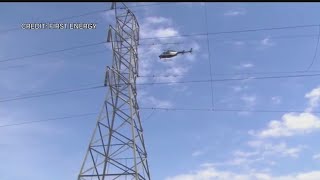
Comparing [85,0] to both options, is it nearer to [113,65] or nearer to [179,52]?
[179,52]

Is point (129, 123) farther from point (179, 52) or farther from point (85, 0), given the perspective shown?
point (85, 0)

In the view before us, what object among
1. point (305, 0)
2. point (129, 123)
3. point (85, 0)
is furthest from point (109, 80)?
point (305, 0)

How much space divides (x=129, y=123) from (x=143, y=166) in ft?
12.9

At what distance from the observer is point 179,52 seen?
131 ft

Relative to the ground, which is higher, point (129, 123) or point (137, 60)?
point (137, 60)

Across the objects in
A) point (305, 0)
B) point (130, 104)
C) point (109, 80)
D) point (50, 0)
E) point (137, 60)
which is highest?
point (137, 60)

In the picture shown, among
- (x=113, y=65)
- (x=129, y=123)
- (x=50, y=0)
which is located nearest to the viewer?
(x=50, y=0)

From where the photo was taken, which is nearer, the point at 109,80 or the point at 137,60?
the point at 109,80

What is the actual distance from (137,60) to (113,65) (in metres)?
3.46

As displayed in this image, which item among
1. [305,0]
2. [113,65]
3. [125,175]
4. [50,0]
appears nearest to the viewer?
[305,0]

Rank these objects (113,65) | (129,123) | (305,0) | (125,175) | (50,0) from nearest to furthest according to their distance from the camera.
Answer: (305,0), (50,0), (125,175), (129,123), (113,65)

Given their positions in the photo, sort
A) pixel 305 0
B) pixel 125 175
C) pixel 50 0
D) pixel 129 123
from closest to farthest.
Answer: pixel 305 0 < pixel 50 0 < pixel 125 175 < pixel 129 123

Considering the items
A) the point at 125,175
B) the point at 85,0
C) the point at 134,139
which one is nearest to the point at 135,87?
the point at 134,139

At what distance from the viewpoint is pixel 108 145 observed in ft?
132
